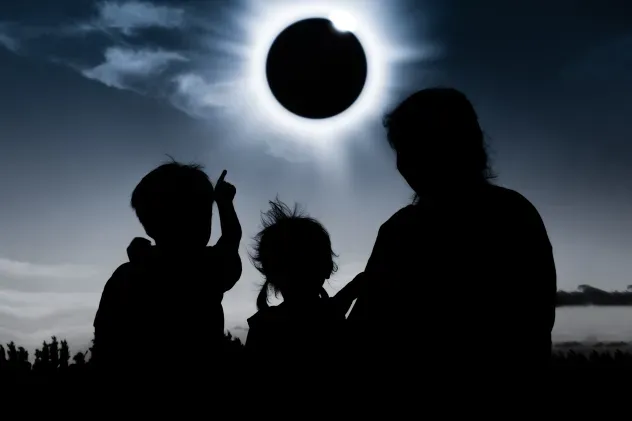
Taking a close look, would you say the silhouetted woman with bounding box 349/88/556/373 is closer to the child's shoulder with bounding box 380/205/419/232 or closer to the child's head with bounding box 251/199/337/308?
the child's shoulder with bounding box 380/205/419/232

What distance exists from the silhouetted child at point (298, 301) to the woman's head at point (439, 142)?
1.33 metres

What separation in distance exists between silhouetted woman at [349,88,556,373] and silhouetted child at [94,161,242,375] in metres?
1.40

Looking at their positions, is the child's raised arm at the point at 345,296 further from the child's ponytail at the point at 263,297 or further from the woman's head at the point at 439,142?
the woman's head at the point at 439,142

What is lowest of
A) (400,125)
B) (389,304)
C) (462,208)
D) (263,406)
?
(263,406)

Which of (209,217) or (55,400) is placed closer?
(209,217)

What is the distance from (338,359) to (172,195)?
59.5 inches

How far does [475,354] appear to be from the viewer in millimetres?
2096

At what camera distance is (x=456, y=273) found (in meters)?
2.19

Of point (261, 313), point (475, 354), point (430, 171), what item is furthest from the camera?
point (261, 313)

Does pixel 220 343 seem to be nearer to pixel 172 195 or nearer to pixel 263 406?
pixel 263 406

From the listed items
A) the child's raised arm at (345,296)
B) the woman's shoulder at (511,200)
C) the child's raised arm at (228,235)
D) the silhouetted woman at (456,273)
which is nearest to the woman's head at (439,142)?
the silhouetted woman at (456,273)

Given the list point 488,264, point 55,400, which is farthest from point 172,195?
point 55,400

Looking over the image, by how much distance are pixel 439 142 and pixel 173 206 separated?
1852 millimetres

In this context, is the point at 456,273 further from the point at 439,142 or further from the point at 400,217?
the point at 439,142
